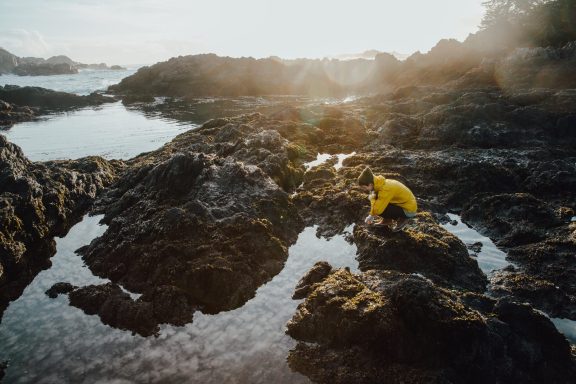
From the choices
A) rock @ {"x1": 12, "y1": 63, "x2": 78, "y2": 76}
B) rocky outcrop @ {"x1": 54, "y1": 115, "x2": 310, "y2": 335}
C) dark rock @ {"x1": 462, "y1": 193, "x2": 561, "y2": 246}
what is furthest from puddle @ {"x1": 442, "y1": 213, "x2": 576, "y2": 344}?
rock @ {"x1": 12, "y1": 63, "x2": 78, "y2": 76}

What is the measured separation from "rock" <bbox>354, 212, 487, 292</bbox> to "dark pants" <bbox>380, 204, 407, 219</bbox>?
0.48 metres

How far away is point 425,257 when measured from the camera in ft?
34.4

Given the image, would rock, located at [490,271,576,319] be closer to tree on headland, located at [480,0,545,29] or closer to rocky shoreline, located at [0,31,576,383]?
rocky shoreline, located at [0,31,576,383]

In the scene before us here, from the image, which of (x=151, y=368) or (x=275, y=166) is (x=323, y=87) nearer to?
→ (x=275, y=166)

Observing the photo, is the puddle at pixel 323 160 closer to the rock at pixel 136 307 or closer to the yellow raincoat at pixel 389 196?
the yellow raincoat at pixel 389 196

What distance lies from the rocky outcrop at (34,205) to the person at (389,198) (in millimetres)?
10419

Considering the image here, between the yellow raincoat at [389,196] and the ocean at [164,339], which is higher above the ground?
the yellow raincoat at [389,196]

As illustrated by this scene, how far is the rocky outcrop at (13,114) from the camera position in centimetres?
4678

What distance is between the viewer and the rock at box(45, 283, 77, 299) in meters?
10.4

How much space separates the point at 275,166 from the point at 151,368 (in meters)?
11.2

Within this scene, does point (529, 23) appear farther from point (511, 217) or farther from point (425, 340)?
point (425, 340)

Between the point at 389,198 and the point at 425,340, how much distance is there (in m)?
4.44

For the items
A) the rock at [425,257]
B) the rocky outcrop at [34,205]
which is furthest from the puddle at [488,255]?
the rocky outcrop at [34,205]

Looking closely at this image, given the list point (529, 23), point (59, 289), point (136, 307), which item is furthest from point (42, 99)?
point (529, 23)
